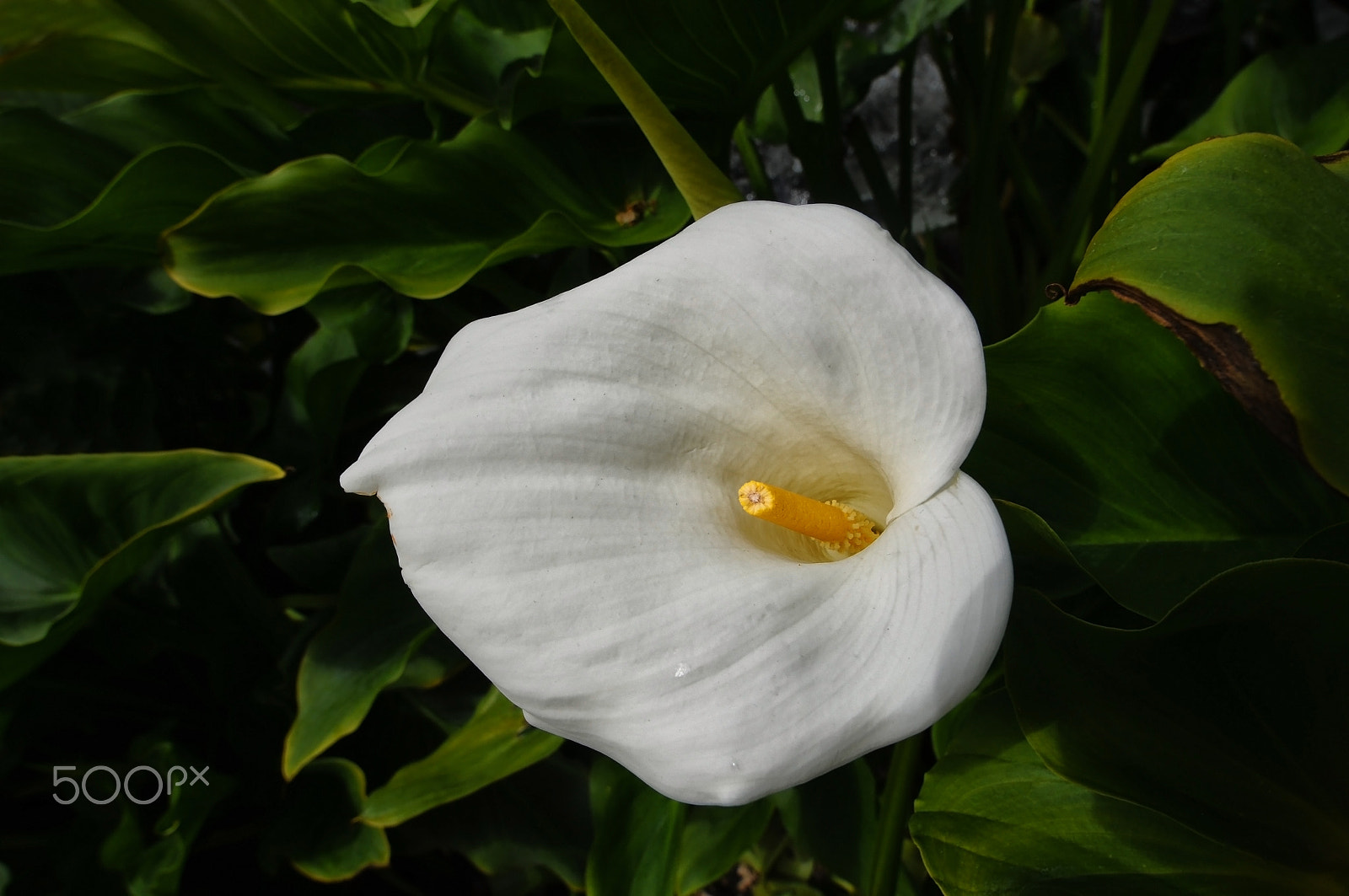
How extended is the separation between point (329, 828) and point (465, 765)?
0.68ft

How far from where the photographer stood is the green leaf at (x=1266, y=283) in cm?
40

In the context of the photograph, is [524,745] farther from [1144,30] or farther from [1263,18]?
[1263,18]

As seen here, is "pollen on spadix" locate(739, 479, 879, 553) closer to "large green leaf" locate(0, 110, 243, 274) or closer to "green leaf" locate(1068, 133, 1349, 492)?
"green leaf" locate(1068, 133, 1349, 492)

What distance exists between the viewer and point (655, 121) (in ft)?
1.68

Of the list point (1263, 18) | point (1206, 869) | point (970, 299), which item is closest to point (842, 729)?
point (1206, 869)

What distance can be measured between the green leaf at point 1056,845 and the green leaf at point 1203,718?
0.02 metres

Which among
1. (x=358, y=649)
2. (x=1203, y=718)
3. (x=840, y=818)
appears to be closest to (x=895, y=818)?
(x=840, y=818)

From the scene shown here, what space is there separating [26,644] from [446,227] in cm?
46

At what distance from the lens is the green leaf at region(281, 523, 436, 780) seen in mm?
754

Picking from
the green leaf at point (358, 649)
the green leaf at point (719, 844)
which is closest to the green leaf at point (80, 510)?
the green leaf at point (358, 649)

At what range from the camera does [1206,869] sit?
0.47 metres

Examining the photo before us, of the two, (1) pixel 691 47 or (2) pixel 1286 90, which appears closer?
(1) pixel 691 47

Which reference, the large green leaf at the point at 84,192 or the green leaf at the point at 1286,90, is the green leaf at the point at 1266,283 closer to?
the green leaf at the point at 1286,90

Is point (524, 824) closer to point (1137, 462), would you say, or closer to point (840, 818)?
point (840, 818)
